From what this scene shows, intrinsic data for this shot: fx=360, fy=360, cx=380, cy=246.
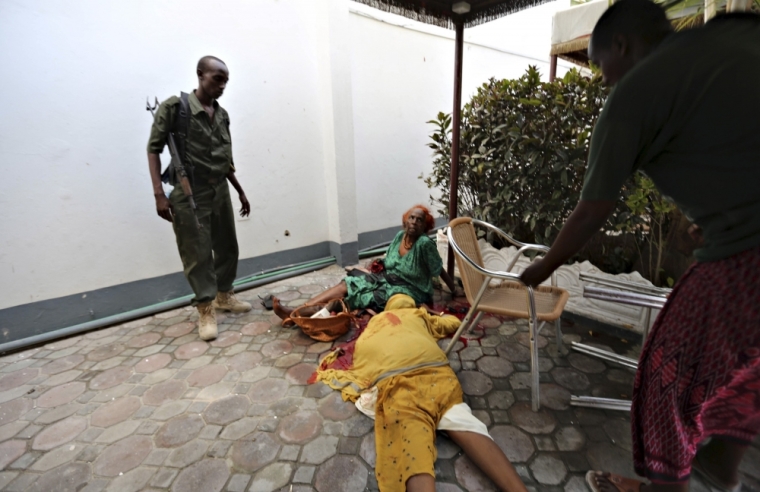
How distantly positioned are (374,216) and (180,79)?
315 cm

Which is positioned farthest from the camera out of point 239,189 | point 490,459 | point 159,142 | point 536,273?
point 239,189

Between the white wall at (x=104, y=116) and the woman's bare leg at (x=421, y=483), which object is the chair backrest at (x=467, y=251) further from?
the white wall at (x=104, y=116)

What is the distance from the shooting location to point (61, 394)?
2.50m

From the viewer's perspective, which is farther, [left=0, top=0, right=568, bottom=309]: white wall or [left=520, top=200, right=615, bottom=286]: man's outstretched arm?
[left=0, top=0, right=568, bottom=309]: white wall

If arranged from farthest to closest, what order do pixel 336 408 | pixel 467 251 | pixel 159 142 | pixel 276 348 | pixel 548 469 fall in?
1. pixel 276 348
2. pixel 159 142
3. pixel 467 251
4. pixel 336 408
5. pixel 548 469

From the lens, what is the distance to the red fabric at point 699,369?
108cm

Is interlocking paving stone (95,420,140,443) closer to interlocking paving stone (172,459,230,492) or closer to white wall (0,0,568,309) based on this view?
interlocking paving stone (172,459,230,492)

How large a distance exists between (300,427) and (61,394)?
180cm

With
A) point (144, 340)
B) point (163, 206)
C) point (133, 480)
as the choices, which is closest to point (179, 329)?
point (144, 340)

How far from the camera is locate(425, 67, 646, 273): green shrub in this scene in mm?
3041

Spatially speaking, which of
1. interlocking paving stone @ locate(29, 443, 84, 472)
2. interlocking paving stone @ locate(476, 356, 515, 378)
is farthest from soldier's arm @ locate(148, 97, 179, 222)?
interlocking paving stone @ locate(476, 356, 515, 378)

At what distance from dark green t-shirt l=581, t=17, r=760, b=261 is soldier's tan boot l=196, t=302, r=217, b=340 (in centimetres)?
311

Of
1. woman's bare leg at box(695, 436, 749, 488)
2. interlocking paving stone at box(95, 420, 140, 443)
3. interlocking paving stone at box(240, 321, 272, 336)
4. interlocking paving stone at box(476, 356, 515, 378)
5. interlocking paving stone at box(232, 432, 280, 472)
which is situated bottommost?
interlocking paving stone at box(240, 321, 272, 336)

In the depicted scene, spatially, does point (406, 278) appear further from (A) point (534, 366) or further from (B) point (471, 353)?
(A) point (534, 366)
